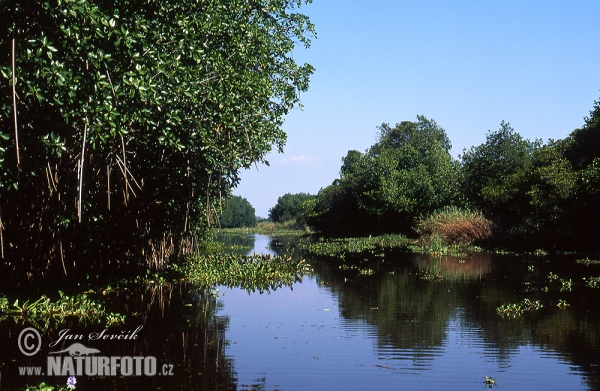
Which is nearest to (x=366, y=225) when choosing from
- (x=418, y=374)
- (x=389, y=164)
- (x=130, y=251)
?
(x=389, y=164)

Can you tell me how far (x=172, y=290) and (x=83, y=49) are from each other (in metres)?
10.1

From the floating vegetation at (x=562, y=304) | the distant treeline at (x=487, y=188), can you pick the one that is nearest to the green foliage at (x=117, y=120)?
the floating vegetation at (x=562, y=304)

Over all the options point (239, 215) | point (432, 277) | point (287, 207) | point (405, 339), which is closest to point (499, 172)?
point (432, 277)

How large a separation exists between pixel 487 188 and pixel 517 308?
1152 inches

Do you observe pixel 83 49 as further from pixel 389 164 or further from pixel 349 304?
pixel 389 164

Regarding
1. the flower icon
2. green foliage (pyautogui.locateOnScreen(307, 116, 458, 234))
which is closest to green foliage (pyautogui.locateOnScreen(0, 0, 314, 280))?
the flower icon

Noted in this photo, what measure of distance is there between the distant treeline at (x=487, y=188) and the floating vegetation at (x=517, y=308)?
18043 mm

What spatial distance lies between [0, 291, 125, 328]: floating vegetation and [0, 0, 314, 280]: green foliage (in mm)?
1022

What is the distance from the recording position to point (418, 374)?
9.60 m

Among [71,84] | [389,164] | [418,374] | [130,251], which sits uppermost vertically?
[389,164]

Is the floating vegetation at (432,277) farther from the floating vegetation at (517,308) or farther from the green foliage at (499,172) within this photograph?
the green foliage at (499,172)

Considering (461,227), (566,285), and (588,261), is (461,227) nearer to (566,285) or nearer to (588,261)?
(588,261)

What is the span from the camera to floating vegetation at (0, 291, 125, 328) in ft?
42.9

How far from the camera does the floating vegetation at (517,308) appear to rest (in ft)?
48.6
